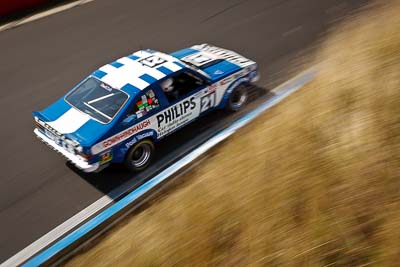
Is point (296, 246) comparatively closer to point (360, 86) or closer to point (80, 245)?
point (360, 86)

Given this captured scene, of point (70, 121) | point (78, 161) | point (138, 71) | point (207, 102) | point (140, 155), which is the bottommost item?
point (140, 155)

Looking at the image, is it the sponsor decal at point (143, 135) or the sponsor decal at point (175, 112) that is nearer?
the sponsor decal at point (143, 135)

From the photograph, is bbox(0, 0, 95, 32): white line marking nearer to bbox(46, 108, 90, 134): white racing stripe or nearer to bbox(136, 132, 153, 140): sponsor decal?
bbox(46, 108, 90, 134): white racing stripe

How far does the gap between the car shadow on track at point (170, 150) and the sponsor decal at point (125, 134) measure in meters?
0.81

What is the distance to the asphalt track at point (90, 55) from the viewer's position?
25.1 feet

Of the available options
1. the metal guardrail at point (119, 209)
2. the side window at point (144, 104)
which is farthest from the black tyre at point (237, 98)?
the side window at point (144, 104)

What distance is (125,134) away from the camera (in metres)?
7.63

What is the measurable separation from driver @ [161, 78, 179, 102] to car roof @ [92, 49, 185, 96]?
12 centimetres

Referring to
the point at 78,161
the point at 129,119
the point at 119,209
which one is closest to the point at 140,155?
the point at 129,119

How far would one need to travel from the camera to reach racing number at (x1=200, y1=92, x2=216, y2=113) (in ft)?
28.3

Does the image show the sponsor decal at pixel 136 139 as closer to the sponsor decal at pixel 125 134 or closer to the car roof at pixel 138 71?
the sponsor decal at pixel 125 134

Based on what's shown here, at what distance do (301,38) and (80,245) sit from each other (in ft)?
27.2

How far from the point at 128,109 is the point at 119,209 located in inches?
76.3

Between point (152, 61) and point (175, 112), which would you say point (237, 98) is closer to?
point (175, 112)
